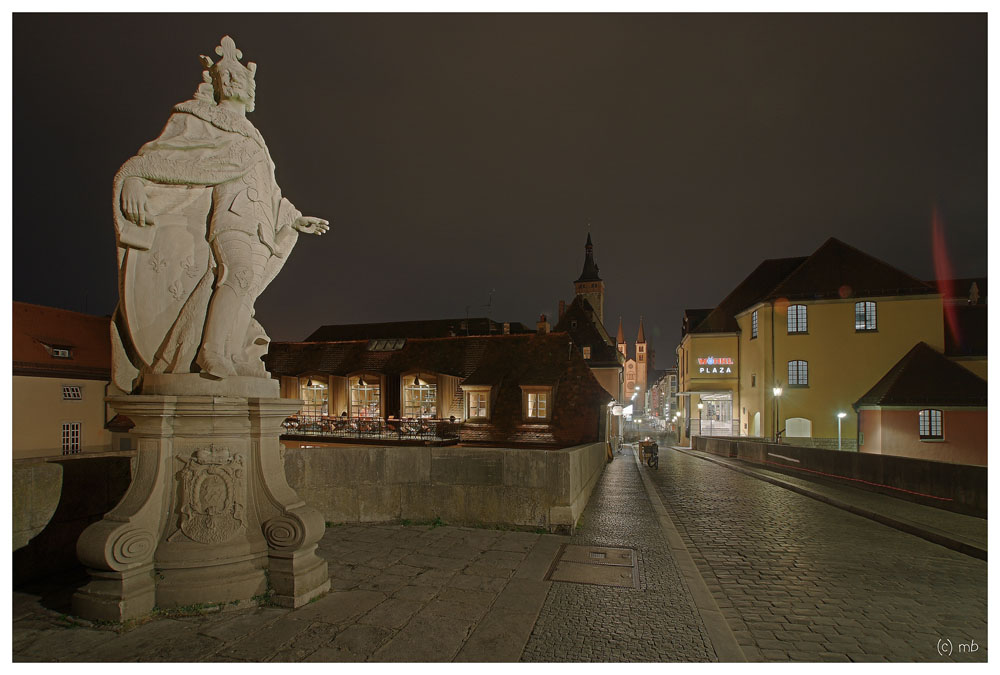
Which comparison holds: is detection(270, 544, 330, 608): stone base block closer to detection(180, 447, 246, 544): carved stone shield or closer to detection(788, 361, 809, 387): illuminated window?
detection(180, 447, 246, 544): carved stone shield

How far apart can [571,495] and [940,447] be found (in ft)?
85.3

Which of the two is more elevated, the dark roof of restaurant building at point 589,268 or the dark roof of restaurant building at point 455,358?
the dark roof of restaurant building at point 589,268

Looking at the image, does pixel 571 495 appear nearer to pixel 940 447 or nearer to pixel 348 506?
pixel 348 506

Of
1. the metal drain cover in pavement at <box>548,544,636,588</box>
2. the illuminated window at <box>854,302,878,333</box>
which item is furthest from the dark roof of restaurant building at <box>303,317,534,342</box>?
the metal drain cover in pavement at <box>548,544,636,588</box>

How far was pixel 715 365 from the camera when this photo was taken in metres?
40.6

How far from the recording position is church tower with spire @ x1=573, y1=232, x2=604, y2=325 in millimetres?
99200

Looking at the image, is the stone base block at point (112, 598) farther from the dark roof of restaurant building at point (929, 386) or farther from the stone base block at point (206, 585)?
the dark roof of restaurant building at point (929, 386)

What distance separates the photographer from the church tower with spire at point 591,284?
99.2 metres

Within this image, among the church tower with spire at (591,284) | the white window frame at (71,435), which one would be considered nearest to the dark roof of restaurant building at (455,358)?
the white window frame at (71,435)

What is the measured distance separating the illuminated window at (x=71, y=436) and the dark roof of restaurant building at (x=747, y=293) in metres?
38.7

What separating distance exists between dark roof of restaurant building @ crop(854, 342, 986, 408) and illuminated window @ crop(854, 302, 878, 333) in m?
2.76

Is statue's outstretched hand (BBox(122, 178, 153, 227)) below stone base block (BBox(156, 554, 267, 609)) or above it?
above

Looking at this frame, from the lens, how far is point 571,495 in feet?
24.6

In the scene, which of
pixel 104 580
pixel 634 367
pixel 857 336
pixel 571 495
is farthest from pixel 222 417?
pixel 634 367
